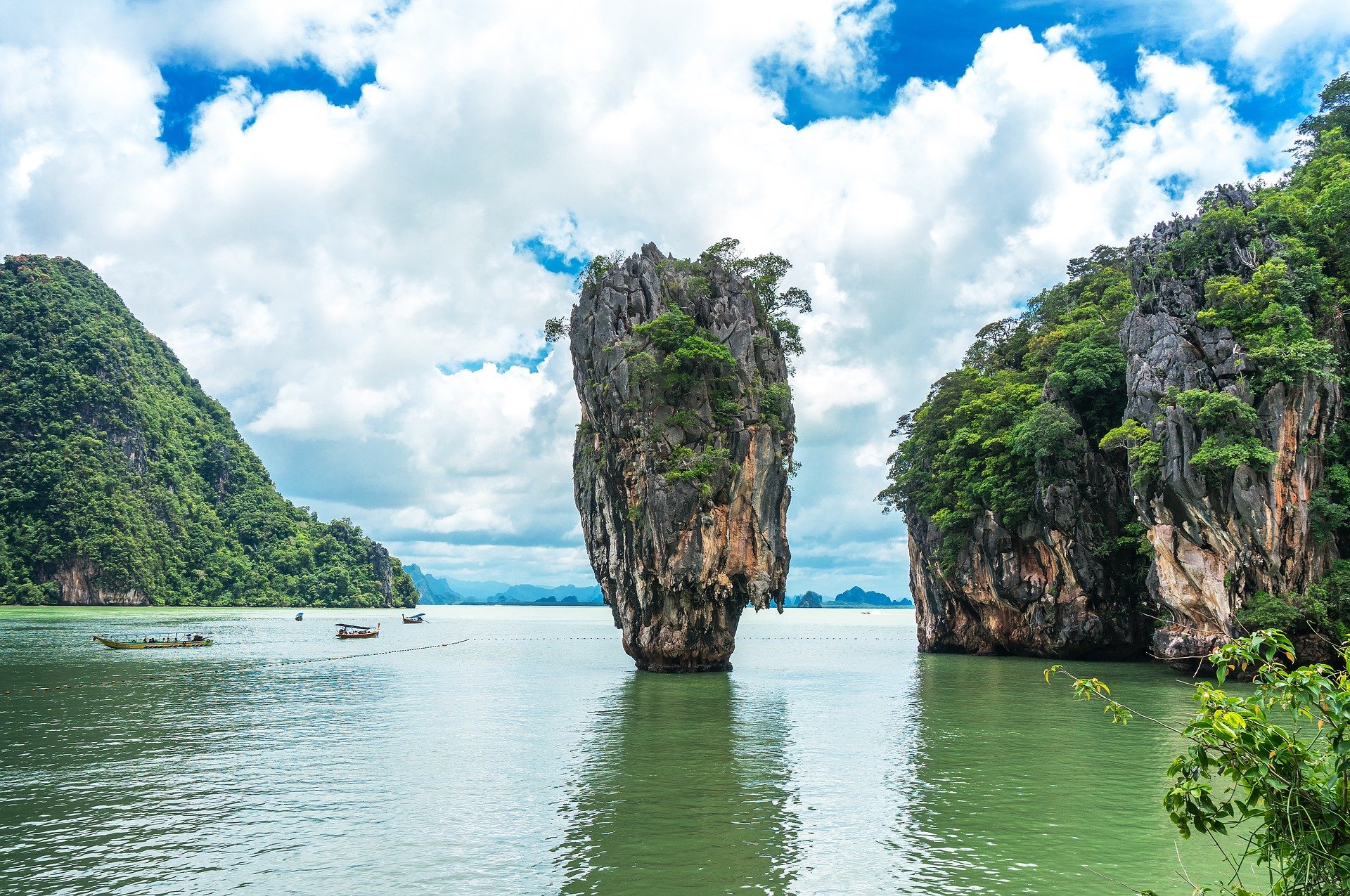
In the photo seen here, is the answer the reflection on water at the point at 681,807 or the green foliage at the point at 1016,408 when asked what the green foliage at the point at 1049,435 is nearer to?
the green foliage at the point at 1016,408

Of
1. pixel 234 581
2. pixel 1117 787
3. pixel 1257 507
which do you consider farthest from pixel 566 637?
pixel 234 581

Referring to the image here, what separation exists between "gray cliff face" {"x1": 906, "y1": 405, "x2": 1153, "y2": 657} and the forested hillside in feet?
0.28

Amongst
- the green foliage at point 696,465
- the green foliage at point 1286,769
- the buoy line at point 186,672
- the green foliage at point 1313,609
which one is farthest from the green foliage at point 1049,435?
the buoy line at point 186,672

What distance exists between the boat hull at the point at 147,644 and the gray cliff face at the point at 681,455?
28.6 m

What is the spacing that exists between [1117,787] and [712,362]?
2269 centimetres

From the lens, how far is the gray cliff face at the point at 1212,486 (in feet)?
95.1

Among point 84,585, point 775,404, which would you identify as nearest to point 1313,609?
point 775,404

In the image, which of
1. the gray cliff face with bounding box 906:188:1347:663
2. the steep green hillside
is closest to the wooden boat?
the gray cliff face with bounding box 906:188:1347:663

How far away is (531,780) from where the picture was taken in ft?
54.5

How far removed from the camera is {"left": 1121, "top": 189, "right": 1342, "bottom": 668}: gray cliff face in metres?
29.0

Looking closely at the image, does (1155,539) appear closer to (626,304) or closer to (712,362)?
(712,362)

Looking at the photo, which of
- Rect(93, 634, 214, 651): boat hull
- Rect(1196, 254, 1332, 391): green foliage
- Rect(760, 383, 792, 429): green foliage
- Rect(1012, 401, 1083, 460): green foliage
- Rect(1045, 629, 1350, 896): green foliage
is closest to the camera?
Rect(1045, 629, 1350, 896): green foliage

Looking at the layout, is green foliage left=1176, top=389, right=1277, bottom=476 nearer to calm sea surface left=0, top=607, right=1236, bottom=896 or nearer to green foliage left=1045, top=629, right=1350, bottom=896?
calm sea surface left=0, top=607, right=1236, bottom=896

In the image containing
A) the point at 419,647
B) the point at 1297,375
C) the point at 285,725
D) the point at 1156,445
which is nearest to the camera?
the point at 285,725
